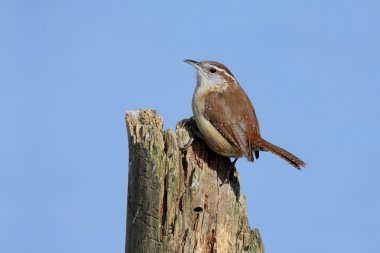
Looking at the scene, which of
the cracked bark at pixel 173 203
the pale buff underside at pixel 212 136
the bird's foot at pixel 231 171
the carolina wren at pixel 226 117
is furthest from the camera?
the carolina wren at pixel 226 117

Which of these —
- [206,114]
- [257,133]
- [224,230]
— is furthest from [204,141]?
[224,230]

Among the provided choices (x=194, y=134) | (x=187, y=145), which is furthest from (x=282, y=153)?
(x=187, y=145)

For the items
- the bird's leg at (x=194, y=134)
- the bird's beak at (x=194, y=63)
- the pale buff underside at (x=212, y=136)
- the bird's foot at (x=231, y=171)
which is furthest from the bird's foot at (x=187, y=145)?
the bird's beak at (x=194, y=63)

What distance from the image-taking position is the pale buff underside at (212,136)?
528 centimetres

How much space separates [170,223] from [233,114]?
70.4 inches

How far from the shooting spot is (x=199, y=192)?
4.48m

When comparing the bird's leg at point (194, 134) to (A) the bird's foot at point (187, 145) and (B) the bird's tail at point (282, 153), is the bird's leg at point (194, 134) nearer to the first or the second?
(A) the bird's foot at point (187, 145)

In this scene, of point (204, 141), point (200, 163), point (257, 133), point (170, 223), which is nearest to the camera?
point (170, 223)

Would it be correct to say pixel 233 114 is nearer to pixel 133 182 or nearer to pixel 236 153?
pixel 236 153

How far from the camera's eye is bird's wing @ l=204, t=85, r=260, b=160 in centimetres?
547

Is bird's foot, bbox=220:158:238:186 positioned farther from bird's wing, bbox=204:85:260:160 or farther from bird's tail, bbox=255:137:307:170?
bird's tail, bbox=255:137:307:170

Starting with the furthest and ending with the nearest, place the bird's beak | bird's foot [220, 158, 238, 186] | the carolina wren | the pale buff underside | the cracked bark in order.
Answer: the bird's beak < the carolina wren < the pale buff underside < bird's foot [220, 158, 238, 186] < the cracked bark

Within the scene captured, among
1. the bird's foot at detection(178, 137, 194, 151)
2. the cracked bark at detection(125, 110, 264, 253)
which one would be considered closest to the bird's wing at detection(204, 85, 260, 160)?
the bird's foot at detection(178, 137, 194, 151)

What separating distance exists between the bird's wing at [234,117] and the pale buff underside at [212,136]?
0.04m
